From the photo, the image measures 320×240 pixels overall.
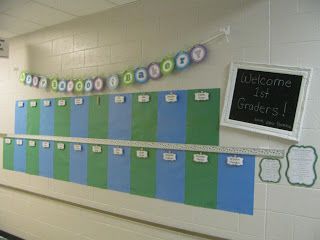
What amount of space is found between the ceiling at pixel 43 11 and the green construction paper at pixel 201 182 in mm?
1543

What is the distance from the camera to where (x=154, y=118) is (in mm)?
2238

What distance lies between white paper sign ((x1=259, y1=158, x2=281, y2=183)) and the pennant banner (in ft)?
2.85

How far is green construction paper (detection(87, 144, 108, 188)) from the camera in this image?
2.54 metres

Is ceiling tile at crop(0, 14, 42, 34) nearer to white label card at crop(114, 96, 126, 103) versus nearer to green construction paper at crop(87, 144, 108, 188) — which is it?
white label card at crop(114, 96, 126, 103)

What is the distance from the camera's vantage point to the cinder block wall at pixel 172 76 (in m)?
1.68

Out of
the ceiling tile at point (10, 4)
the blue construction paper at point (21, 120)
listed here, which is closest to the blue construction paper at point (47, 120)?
the blue construction paper at point (21, 120)

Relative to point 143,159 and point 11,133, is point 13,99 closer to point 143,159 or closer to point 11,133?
point 11,133

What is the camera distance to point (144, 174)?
2.29m

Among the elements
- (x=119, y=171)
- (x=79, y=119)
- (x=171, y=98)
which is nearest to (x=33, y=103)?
(x=79, y=119)

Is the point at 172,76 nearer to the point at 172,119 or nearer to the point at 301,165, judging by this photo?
the point at 172,119

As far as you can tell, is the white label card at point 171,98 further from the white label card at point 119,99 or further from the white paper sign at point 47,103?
the white paper sign at point 47,103

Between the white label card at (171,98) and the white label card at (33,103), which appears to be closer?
the white label card at (171,98)

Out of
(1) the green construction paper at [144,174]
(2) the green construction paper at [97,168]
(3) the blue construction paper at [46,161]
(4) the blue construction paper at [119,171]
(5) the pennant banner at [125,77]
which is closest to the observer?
(5) the pennant banner at [125,77]

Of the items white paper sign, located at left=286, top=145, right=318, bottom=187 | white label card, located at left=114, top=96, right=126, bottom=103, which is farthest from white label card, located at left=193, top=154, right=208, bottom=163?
white label card, located at left=114, top=96, right=126, bottom=103
